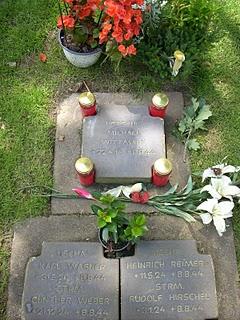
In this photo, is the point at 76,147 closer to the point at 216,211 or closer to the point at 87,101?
the point at 87,101

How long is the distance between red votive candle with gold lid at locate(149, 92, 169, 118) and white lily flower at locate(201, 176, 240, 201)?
0.64 m

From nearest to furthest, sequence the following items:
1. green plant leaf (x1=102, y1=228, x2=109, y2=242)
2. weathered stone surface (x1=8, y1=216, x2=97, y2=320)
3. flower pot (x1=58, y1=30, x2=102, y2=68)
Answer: green plant leaf (x1=102, y1=228, x2=109, y2=242)
weathered stone surface (x1=8, y1=216, x2=97, y2=320)
flower pot (x1=58, y1=30, x2=102, y2=68)

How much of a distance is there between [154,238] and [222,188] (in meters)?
0.60

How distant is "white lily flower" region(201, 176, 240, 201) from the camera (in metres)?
3.46

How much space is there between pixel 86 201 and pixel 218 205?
926mm

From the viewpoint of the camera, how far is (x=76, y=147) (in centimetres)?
372

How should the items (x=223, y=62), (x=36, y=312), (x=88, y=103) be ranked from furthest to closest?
(x=223, y=62), (x=88, y=103), (x=36, y=312)

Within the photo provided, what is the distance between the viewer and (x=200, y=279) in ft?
10.5

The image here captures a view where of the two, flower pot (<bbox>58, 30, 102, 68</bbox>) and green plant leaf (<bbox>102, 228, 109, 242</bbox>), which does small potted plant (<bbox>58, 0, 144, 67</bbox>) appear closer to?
flower pot (<bbox>58, 30, 102, 68</bbox>)

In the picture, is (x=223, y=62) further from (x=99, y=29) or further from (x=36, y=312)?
(x=36, y=312)

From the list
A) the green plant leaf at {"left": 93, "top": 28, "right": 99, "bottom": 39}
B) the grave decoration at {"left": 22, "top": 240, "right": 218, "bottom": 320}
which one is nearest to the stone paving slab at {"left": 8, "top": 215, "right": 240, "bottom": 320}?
the grave decoration at {"left": 22, "top": 240, "right": 218, "bottom": 320}

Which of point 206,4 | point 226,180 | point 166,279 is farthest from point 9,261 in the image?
point 206,4

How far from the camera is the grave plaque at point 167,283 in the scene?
3088 mm

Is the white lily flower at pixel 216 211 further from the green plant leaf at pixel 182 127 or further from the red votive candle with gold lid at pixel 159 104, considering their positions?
the red votive candle with gold lid at pixel 159 104
